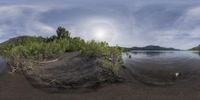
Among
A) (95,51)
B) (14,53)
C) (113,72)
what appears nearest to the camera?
(113,72)

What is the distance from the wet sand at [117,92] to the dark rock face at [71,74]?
1.02 meters

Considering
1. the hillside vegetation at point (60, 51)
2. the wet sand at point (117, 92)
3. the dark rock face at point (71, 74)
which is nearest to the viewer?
the wet sand at point (117, 92)

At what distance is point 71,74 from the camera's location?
2528 centimetres

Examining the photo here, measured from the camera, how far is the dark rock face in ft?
77.0

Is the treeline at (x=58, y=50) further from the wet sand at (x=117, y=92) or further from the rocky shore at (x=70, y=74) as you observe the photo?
the wet sand at (x=117, y=92)

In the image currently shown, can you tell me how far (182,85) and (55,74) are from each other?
35.1 feet

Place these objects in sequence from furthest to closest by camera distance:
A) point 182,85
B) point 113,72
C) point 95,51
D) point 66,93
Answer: point 95,51
point 113,72
point 182,85
point 66,93

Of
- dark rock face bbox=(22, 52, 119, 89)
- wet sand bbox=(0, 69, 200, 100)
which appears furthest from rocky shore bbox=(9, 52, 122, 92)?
wet sand bbox=(0, 69, 200, 100)

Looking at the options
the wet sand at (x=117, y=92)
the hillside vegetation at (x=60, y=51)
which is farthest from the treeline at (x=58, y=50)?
the wet sand at (x=117, y=92)

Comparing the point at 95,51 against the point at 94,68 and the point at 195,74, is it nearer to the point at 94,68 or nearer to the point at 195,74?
the point at 94,68

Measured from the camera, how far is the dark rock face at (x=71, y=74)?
77.0 feet

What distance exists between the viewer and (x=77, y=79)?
24016mm

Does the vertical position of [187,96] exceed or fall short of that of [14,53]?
it falls short

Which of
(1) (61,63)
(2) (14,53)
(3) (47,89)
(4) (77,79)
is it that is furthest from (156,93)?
(2) (14,53)
